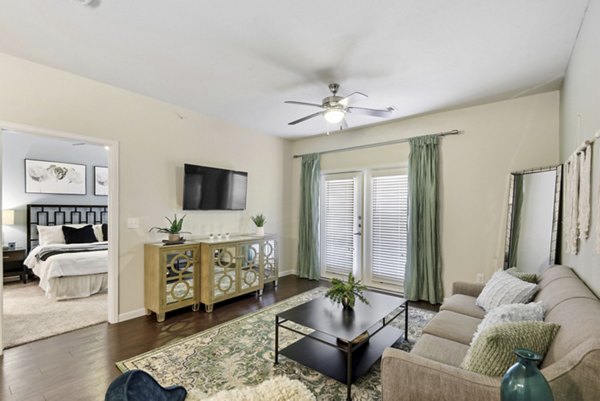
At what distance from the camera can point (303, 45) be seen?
7.81 feet

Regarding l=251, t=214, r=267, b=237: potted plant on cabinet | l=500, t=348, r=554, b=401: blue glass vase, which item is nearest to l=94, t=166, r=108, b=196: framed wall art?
l=251, t=214, r=267, b=237: potted plant on cabinet

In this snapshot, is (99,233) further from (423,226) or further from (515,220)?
(515,220)

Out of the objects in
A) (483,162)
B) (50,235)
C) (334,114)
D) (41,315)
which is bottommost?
(41,315)

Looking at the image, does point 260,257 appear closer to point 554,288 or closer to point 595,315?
point 554,288

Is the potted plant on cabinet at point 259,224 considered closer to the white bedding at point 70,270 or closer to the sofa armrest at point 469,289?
the white bedding at point 70,270

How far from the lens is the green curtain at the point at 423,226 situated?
3910mm

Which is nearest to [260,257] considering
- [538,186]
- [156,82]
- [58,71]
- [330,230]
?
[330,230]

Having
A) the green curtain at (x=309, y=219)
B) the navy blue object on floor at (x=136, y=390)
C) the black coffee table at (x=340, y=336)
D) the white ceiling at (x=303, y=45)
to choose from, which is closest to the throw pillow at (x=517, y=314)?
the black coffee table at (x=340, y=336)

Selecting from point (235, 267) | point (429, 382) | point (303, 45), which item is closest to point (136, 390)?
point (429, 382)

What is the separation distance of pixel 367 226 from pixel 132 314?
351 cm

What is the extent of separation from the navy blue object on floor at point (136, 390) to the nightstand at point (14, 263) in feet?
18.3

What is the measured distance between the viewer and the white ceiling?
1961 mm

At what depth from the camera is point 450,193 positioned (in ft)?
12.8

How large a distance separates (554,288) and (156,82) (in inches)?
156
